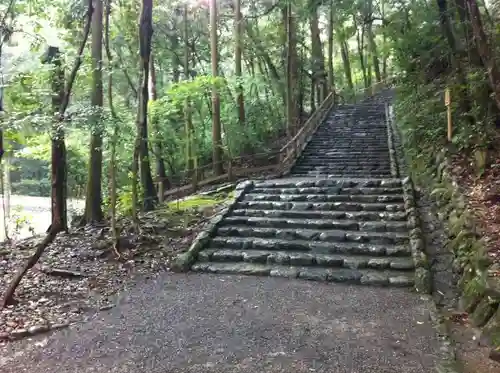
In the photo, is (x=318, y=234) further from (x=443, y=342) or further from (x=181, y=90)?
(x=181, y=90)

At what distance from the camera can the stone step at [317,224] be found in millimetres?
7255

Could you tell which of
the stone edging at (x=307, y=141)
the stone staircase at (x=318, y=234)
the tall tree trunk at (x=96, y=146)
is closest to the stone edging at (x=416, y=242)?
the stone staircase at (x=318, y=234)

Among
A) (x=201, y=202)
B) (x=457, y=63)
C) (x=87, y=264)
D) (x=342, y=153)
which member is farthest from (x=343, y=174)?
(x=87, y=264)

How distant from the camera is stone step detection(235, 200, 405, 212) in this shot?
7.96m

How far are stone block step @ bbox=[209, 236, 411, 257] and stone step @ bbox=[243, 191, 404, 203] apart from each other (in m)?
1.74

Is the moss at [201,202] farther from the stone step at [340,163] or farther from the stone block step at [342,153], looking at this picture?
the stone block step at [342,153]

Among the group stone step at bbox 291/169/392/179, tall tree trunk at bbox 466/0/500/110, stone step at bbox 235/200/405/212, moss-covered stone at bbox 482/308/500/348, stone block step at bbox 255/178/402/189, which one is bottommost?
moss-covered stone at bbox 482/308/500/348

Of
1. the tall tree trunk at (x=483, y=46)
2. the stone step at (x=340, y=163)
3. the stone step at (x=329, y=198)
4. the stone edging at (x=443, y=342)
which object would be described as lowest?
the stone edging at (x=443, y=342)

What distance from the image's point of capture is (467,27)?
791 centimetres

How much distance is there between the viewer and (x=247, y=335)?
4277 mm

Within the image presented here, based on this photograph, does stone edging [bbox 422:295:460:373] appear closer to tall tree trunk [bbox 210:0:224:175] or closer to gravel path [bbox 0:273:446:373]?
gravel path [bbox 0:273:446:373]

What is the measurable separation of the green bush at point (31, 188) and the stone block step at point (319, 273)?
23365 millimetres

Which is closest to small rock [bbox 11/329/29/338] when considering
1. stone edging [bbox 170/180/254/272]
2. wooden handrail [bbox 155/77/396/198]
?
stone edging [bbox 170/180/254/272]

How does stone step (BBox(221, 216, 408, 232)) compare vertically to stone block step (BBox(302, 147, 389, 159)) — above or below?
below
